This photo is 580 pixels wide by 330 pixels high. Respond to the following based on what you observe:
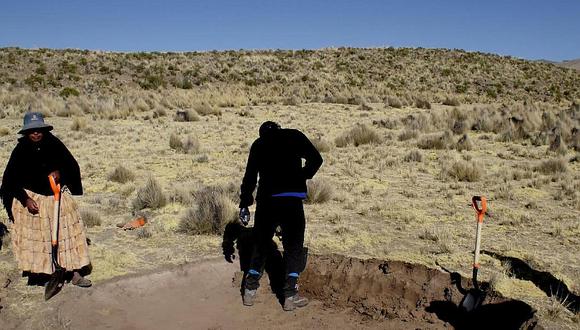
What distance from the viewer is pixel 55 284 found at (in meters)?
5.95

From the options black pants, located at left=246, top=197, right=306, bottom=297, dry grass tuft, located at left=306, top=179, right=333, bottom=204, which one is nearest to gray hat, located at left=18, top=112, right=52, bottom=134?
black pants, located at left=246, top=197, right=306, bottom=297

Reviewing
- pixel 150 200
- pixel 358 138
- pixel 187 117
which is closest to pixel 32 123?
pixel 150 200

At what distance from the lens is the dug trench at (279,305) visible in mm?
5715

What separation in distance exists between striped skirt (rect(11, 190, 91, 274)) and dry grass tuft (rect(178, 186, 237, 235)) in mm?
2221

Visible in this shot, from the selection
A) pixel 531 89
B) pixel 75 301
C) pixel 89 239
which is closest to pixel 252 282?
pixel 75 301

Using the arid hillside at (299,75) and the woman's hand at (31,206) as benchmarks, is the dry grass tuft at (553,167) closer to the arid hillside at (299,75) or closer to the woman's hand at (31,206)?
the woman's hand at (31,206)

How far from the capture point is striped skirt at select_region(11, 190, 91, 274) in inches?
231

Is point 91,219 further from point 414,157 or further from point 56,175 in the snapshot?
point 414,157

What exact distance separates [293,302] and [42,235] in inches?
111

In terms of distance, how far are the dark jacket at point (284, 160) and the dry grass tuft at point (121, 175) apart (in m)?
6.68

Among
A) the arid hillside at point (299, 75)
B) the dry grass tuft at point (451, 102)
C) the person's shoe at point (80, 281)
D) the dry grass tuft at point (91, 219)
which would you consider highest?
the arid hillside at point (299, 75)

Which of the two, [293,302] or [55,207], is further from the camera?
[293,302]

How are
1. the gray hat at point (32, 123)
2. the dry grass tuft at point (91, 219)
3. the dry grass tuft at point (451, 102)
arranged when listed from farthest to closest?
the dry grass tuft at point (451, 102) → the dry grass tuft at point (91, 219) → the gray hat at point (32, 123)

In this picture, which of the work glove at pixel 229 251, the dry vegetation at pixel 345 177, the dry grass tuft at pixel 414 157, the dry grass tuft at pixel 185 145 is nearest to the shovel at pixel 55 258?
the dry vegetation at pixel 345 177
